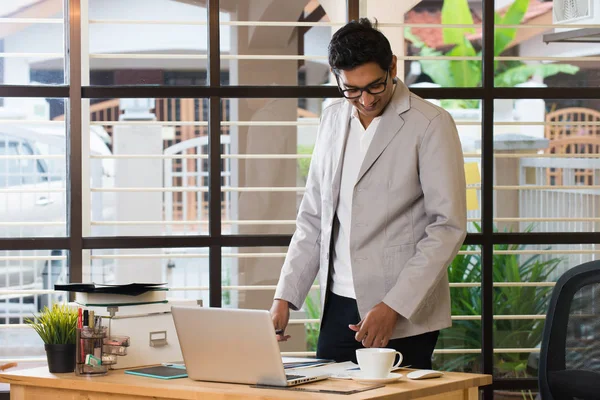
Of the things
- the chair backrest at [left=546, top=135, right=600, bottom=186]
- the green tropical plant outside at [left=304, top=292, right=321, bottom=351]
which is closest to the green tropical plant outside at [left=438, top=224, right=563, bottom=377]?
the chair backrest at [left=546, top=135, right=600, bottom=186]

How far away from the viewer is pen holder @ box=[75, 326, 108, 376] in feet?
7.31

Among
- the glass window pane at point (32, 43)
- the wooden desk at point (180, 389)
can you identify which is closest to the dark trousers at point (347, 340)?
the wooden desk at point (180, 389)

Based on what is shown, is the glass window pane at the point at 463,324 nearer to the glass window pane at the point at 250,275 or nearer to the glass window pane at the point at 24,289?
the glass window pane at the point at 250,275

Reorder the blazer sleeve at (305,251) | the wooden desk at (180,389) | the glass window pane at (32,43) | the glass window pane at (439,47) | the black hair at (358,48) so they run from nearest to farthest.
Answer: the wooden desk at (180,389) → the black hair at (358,48) → the blazer sleeve at (305,251) → the glass window pane at (32,43) → the glass window pane at (439,47)

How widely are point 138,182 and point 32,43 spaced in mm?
679

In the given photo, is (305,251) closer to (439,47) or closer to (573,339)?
(573,339)

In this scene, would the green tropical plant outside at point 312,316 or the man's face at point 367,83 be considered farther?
the green tropical plant outside at point 312,316

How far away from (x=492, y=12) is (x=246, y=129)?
3.59 feet

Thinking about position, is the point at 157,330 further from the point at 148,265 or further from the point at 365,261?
the point at 148,265

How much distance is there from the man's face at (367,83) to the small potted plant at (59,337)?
97 cm

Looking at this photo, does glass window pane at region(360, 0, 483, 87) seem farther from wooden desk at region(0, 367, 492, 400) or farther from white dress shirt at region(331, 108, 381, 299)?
wooden desk at region(0, 367, 492, 400)

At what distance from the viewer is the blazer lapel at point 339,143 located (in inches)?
99.9

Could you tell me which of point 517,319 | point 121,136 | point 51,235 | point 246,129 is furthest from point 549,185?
point 51,235

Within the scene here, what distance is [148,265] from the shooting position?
11.6 feet
